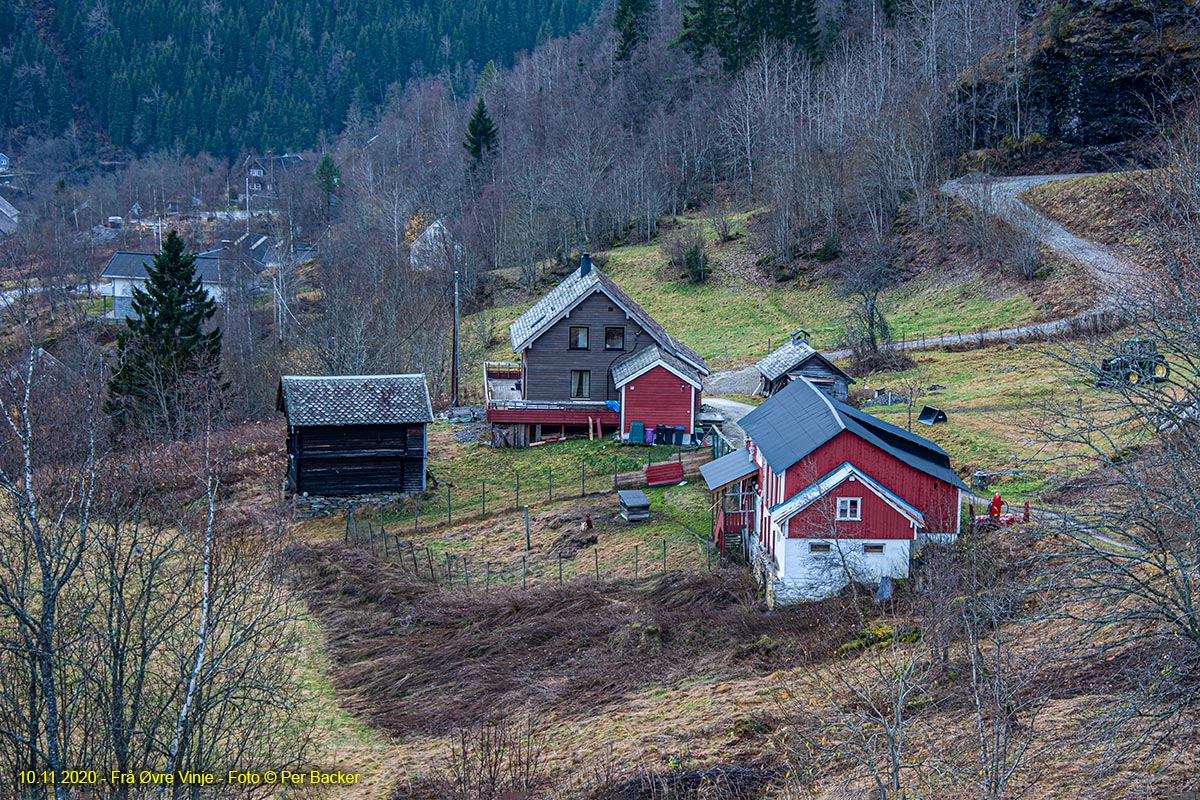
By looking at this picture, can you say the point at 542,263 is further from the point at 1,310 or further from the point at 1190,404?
the point at 1190,404

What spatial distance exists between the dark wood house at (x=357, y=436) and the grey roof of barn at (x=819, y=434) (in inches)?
479

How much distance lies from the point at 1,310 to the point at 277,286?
1588cm

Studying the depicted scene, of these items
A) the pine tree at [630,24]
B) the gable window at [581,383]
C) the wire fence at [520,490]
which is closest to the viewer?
the wire fence at [520,490]

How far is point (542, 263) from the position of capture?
76188 millimetres

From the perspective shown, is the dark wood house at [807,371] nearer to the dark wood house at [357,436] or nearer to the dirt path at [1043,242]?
the dirt path at [1043,242]

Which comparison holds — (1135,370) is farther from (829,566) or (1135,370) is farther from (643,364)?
(643,364)

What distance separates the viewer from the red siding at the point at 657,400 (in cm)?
3778

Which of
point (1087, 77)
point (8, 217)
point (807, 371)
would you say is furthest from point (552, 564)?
point (8, 217)

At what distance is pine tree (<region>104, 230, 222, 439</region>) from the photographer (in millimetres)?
41781

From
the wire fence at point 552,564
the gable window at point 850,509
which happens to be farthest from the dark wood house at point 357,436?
the gable window at point 850,509

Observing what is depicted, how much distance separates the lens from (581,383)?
133 feet

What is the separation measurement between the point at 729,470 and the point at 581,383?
1304 centimetres

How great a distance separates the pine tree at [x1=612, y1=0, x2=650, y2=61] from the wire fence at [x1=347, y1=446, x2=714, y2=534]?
2794 inches

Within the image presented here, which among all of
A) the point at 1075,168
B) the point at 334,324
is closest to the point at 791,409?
the point at 334,324
